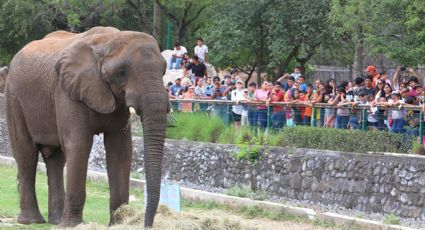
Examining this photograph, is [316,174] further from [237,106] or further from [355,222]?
[237,106]

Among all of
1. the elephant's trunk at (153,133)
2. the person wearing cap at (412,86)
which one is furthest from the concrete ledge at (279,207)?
the elephant's trunk at (153,133)

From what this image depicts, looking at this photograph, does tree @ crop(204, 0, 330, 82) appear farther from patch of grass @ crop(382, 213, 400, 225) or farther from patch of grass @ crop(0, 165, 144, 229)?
A: patch of grass @ crop(382, 213, 400, 225)

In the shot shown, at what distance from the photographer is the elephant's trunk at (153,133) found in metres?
11.8

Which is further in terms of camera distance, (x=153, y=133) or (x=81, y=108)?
(x=81, y=108)

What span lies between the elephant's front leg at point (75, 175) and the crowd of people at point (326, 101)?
6942mm

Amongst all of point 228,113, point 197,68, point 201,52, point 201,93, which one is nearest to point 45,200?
point 228,113

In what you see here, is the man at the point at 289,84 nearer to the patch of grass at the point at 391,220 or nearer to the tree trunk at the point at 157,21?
the patch of grass at the point at 391,220

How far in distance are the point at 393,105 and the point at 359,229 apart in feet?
11.1

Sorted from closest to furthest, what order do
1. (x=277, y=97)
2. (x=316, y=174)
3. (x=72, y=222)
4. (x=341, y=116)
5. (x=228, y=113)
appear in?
(x=72, y=222), (x=316, y=174), (x=341, y=116), (x=277, y=97), (x=228, y=113)

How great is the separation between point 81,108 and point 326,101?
8570 mm

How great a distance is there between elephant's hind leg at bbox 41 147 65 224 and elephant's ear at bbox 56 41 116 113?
1988 millimetres

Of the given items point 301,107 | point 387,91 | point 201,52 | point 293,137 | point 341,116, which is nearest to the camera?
point 387,91

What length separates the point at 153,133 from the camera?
11977 millimetres

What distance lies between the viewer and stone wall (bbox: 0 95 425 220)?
54.6 ft
